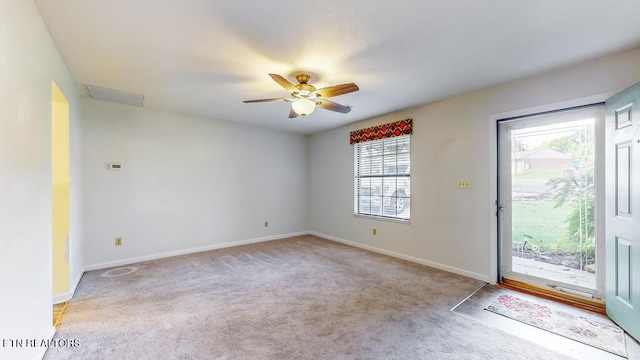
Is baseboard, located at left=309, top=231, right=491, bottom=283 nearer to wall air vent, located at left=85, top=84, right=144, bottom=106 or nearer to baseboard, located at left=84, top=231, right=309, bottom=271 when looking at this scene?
baseboard, located at left=84, top=231, right=309, bottom=271

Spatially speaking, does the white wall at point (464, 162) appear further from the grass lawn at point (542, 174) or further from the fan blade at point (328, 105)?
the fan blade at point (328, 105)

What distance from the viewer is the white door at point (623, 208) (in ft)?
6.77

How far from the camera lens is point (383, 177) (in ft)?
15.5

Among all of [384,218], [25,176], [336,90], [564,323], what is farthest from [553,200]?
[25,176]

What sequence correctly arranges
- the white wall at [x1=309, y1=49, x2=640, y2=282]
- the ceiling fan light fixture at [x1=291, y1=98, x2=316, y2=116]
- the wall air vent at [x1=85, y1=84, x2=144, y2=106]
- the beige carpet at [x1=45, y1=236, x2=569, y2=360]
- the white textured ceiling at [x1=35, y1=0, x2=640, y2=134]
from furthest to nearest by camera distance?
the wall air vent at [x1=85, y1=84, x2=144, y2=106] < the ceiling fan light fixture at [x1=291, y1=98, x2=316, y2=116] < the white wall at [x1=309, y1=49, x2=640, y2=282] < the beige carpet at [x1=45, y1=236, x2=569, y2=360] < the white textured ceiling at [x1=35, y1=0, x2=640, y2=134]

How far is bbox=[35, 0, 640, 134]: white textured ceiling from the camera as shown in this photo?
1.80m

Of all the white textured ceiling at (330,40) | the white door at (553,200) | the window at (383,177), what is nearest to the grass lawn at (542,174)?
the white door at (553,200)

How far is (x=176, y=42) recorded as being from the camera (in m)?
2.23

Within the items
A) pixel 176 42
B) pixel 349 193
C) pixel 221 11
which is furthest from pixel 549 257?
pixel 176 42

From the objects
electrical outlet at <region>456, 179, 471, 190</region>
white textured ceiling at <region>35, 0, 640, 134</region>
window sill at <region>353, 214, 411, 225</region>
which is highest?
white textured ceiling at <region>35, 0, 640, 134</region>

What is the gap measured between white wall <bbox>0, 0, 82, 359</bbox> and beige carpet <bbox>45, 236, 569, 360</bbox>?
1.77 feet

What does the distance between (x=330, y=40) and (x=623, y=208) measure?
9.24 feet

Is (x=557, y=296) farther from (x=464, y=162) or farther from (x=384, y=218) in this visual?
(x=384, y=218)

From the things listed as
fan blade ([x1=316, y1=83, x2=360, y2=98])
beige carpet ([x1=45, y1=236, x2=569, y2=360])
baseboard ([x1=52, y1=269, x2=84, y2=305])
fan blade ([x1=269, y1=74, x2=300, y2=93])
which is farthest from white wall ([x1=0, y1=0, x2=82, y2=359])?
fan blade ([x1=316, y1=83, x2=360, y2=98])
